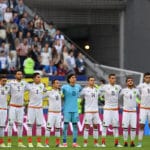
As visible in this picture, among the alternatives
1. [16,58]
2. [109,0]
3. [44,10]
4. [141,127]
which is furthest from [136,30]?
[141,127]

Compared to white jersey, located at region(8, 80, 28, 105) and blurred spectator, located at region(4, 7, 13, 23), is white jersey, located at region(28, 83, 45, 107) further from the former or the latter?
blurred spectator, located at region(4, 7, 13, 23)

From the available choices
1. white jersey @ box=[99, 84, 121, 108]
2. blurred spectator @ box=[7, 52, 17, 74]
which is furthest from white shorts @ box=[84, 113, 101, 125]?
blurred spectator @ box=[7, 52, 17, 74]

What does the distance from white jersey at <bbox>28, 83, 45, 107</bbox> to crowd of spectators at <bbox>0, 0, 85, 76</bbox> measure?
28.0 ft

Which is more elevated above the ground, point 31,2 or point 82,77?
point 31,2

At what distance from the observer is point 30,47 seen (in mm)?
37906

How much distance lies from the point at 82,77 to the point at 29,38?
9.87 feet

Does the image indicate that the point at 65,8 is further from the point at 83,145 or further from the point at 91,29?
the point at 83,145

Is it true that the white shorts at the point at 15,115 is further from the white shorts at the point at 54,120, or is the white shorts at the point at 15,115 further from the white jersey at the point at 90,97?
the white jersey at the point at 90,97

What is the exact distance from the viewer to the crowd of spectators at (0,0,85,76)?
1458 inches

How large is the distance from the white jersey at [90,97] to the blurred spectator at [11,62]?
9156 mm

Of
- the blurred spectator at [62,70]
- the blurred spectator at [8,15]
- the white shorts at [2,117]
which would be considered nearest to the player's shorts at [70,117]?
the white shorts at [2,117]

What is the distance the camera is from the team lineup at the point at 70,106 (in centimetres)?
2770

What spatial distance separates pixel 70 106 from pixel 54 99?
3.17ft

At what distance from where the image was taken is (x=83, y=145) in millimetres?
28234
